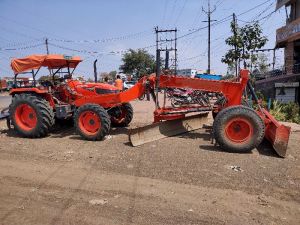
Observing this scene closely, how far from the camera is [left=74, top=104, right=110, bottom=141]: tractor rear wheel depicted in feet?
28.7

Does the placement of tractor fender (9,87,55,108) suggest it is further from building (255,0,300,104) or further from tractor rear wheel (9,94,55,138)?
building (255,0,300,104)

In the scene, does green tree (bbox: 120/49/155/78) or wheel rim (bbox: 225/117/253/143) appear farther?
green tree (bbox: 120/49/155/78)

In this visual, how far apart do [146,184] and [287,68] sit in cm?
2060

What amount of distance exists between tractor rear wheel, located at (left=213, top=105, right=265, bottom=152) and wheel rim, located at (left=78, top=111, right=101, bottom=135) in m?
2.95

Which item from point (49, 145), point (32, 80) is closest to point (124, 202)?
point (49, 145)

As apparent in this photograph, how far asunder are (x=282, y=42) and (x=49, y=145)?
22.7 meters

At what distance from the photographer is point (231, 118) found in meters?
7.75

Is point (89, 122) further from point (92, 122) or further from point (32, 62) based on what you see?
point (32, 62)

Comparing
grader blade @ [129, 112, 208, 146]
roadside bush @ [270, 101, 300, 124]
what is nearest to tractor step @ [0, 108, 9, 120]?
grader blade @ [129, 112, 208, 146]

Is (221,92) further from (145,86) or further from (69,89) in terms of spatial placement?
(69,89)

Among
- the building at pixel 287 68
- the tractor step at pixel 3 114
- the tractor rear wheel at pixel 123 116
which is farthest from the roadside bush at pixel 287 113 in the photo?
the tractor step at pixel 3 114

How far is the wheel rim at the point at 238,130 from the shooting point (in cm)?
772

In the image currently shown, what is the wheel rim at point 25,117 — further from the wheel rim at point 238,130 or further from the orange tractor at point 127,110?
the wheel rim at point 238,130

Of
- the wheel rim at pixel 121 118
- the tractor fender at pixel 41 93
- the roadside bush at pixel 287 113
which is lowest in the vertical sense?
the roadside bush at pixel 287 113
